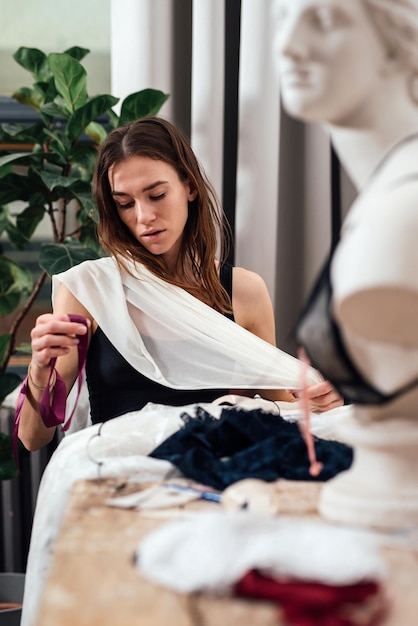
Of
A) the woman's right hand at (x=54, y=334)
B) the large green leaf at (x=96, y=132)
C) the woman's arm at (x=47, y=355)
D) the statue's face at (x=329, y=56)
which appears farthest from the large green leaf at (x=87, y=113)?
→ the statue's face at (x=329, y=56)

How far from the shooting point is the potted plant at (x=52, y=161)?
72.1 inches

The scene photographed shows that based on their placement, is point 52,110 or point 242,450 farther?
point 52,110

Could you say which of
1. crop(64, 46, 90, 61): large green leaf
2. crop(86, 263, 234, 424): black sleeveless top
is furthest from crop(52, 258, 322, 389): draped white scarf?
crop(64, 46, 90, 61): large green leaf

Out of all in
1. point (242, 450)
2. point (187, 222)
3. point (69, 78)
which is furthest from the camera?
point (69, 78)

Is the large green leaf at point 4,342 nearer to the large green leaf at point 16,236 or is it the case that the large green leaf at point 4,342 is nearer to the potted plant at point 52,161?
the potted plant at point 52,161

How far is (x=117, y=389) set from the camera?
1621mm

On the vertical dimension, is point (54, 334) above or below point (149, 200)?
below

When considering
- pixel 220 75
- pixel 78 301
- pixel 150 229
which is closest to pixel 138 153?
pixel 150 229

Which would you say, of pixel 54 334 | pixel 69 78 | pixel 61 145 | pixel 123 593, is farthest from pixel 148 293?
pixel 123 593

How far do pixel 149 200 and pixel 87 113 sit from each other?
0.37m

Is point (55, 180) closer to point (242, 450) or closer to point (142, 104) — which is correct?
point (142, 104)

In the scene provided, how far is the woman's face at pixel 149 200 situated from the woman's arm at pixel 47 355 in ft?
0.65

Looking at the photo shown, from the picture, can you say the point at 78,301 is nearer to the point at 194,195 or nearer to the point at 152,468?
the point at 194,195

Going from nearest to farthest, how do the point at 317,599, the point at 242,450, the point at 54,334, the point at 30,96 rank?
1. the point at 317,599
2. the point at 242,450
3. the point at 54,334
4. the point at 30,96
